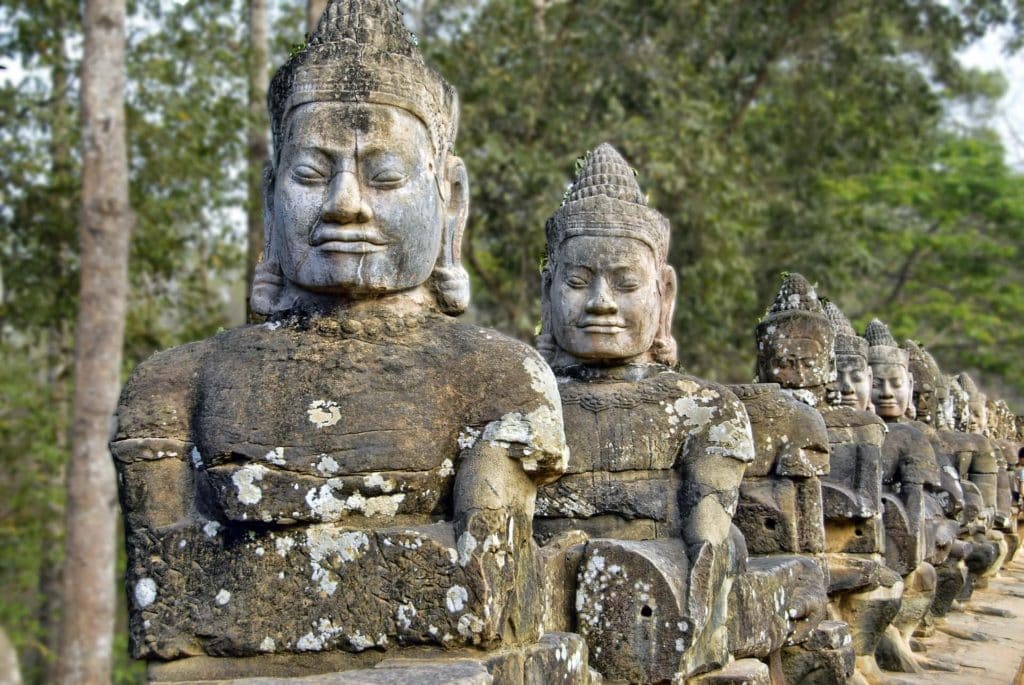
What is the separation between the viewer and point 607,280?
19.5ft

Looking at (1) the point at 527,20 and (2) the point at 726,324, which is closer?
(1) the point at 527,20

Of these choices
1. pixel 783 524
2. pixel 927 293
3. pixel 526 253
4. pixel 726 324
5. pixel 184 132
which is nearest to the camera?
pixel 783 524

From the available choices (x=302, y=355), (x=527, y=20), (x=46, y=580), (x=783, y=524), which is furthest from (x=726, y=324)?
(x=302, y=355)

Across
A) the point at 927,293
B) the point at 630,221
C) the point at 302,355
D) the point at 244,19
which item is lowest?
the point at 302,355

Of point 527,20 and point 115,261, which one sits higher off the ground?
point 527,20

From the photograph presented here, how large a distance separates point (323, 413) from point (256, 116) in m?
11.8

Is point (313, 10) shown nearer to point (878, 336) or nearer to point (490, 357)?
point (878, 336)

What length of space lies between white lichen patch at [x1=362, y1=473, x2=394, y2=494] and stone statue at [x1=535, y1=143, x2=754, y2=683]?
3.92 ft

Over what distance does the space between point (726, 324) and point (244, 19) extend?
315 inches

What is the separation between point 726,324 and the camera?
20.4 metres

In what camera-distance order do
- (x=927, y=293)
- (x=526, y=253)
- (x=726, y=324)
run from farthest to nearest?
(x=927, y=293) → (x=726, y=324) → (x=526, y=253)

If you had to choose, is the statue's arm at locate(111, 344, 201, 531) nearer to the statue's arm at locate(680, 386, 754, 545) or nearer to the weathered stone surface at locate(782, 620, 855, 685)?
the statue's arm at locate(680, 386, 754, 545)

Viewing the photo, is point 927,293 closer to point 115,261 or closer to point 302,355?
point 115,261

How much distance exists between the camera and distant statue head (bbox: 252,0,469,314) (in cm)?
417
